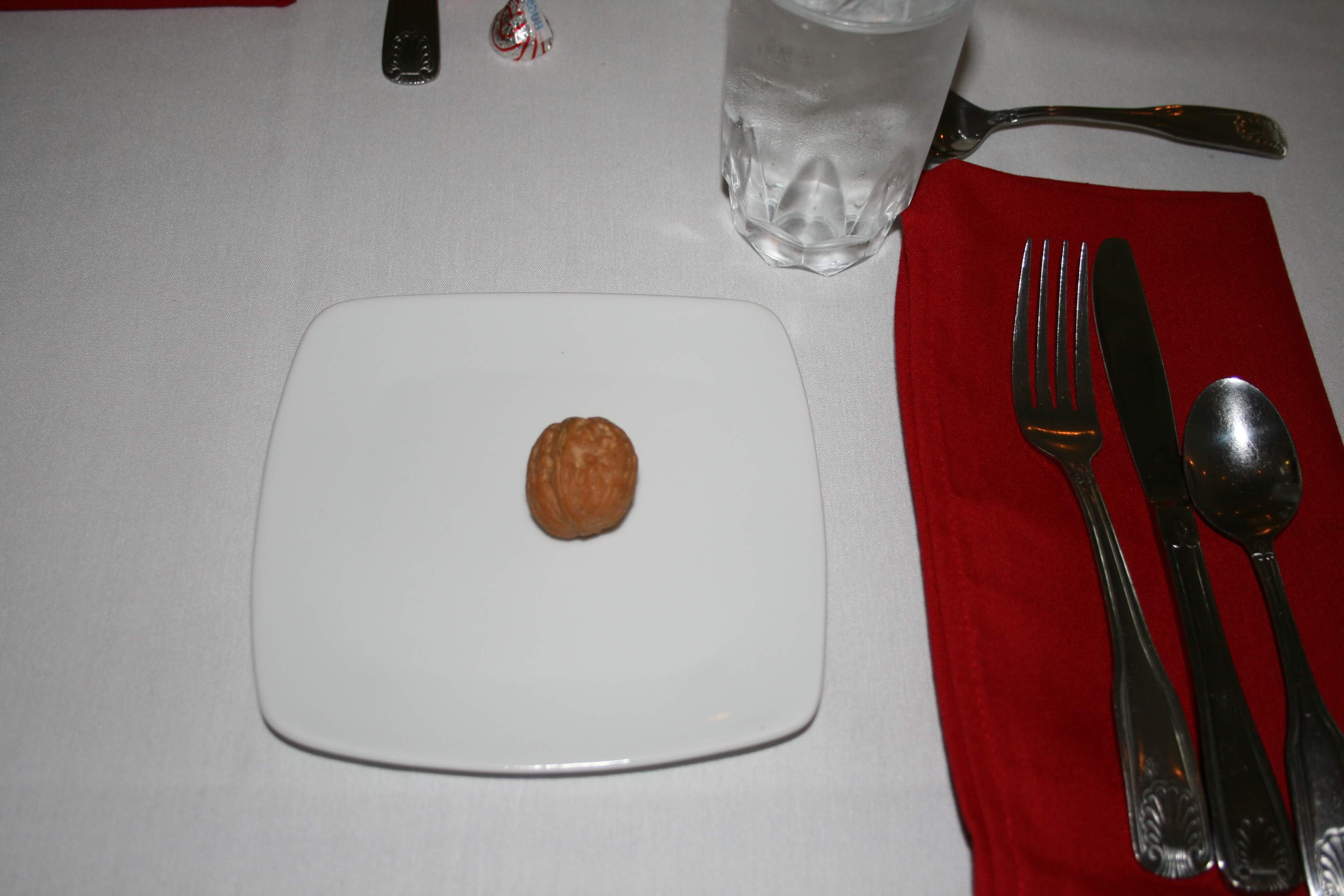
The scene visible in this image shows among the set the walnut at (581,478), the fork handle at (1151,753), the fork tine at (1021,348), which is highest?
the fork tine at (1021,348)

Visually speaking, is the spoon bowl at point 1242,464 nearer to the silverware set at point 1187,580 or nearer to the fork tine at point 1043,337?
the silverware set at point 1187,580

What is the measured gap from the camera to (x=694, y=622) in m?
0.51

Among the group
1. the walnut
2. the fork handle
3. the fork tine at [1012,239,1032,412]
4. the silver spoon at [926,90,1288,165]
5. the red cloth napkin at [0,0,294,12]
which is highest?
the silver spoon at [926,90,1288,165]

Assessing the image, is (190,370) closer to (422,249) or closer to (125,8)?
(422,249)

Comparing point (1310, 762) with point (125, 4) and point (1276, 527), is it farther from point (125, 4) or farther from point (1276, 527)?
point (125, 4)

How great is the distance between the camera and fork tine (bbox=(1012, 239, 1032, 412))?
61 centimetres

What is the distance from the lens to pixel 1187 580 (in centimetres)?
54

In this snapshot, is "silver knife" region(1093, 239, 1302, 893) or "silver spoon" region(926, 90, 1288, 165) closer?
"silver knife" region(1093, 239, 1302, 893)

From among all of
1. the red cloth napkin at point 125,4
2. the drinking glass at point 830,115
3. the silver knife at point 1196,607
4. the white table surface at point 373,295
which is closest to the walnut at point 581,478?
the white table surface at point 373,295

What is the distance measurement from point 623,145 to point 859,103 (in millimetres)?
277

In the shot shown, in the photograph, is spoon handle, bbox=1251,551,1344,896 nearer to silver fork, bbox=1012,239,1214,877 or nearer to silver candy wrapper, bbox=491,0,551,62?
silver fork, bbox=1012,239,1214,877

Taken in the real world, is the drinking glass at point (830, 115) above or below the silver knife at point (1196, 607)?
above

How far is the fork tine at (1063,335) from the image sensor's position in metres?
0.61

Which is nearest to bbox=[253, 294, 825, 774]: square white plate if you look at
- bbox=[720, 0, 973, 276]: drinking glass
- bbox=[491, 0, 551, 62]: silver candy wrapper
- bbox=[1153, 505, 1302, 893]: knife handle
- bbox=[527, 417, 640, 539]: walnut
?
bbox=[527, 417, 640, 539]: walnut
